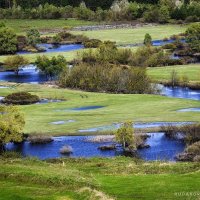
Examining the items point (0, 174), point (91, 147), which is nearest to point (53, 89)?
point (91, 147)

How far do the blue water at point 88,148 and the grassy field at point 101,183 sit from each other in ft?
69.9

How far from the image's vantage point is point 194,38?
183875mm

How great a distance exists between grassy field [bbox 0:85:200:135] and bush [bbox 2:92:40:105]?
4.54 metres

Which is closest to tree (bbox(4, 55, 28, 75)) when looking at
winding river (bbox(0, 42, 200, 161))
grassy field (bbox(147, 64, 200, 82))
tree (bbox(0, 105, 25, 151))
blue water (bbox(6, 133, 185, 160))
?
grassy field (bbox(147, 64, 200, 82))

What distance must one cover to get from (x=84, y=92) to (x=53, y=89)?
809 centimetres

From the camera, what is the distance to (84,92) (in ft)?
391

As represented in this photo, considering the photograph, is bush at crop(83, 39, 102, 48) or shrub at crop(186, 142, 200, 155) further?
bush at crop(83, 39, 102, 48)

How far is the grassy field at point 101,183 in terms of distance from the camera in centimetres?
3706

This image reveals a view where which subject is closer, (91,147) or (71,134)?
(91,147)

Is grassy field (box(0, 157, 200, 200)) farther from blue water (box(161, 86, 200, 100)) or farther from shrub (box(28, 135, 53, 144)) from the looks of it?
blue water (box(161, 86, 200, 100))

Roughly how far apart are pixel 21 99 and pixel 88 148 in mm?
38825

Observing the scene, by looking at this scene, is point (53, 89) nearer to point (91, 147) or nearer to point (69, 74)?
point (69, 74)

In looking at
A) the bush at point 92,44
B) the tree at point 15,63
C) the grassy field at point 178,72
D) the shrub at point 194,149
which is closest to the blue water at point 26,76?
the tree at point 15,63

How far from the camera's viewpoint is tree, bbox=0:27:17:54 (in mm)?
191500
